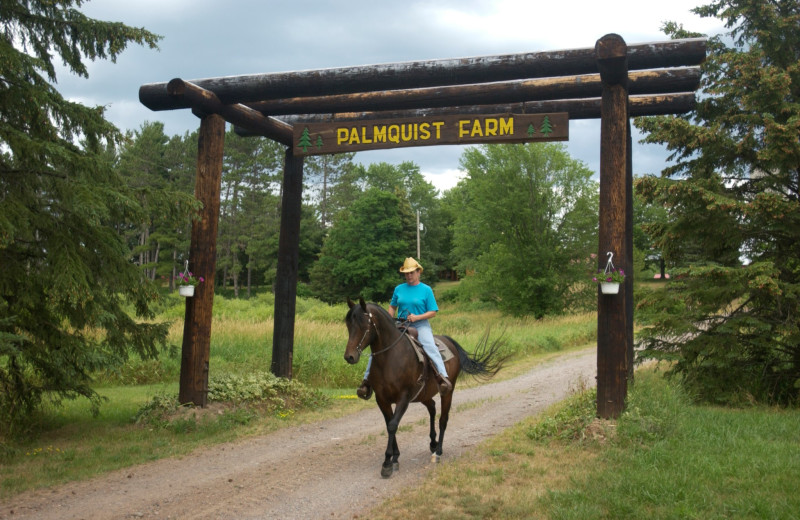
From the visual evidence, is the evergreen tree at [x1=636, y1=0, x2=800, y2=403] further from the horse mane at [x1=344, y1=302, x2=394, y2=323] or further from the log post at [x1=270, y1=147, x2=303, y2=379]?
the log post at [x1=270, y1=147, x2=303, y2=379]

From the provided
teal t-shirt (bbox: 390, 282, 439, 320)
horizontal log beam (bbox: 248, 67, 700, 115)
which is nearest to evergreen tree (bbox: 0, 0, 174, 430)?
horizontal log beam (bbox: 248, 67, 700, 115)

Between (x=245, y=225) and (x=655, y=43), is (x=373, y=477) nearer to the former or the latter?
(x=655, y=43)

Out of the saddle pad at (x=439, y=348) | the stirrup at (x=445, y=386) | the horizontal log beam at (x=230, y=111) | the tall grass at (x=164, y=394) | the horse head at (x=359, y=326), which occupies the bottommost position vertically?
the tall grass at (x=164, y=394)

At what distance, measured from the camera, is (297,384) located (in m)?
12.0

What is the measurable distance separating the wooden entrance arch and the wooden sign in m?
0.18

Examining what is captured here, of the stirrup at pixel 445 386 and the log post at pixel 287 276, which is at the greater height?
the log post at pixel 287 276

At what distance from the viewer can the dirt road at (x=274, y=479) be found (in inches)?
232

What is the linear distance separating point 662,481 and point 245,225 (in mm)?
52628

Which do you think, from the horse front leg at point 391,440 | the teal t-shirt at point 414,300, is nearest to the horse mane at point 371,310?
the teal t-shirt at point 414,300

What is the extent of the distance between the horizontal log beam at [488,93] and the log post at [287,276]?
168cm

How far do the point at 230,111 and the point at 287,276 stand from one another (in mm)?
3546

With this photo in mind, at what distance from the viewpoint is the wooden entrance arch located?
8430mm

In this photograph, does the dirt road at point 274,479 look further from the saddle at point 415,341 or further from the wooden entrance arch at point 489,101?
the wooden entrance arch at point 489,101

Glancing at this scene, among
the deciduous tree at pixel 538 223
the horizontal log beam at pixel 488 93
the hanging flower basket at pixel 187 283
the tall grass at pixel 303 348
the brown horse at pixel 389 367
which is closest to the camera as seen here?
the brown horse at pixel 389 367
